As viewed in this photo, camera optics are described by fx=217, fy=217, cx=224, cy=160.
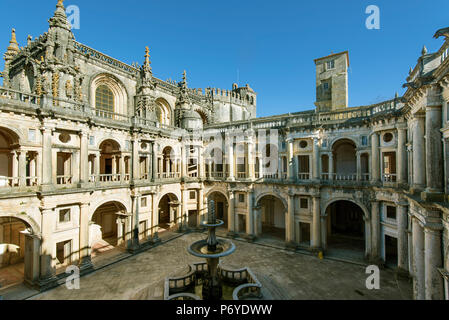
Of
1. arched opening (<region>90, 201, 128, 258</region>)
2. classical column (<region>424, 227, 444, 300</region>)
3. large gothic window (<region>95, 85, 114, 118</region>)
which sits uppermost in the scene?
large gothic window (<region>95, 85, 114, 118</region>)

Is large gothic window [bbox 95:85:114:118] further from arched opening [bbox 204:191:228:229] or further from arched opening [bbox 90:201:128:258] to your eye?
arched opening [bbox 204:191:228:229]

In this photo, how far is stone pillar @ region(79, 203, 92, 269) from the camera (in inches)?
715

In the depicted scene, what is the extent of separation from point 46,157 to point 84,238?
7.29 metres

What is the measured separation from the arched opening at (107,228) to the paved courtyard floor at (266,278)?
372 cm

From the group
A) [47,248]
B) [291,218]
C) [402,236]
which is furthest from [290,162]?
[47,248]

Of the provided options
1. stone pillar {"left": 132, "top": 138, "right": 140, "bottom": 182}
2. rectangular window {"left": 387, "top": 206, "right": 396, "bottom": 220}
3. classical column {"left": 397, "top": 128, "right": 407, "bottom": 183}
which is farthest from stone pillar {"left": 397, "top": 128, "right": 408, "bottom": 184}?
stone pillar {"left": 132, "top": 138, "right": 140, "bottom": 182}

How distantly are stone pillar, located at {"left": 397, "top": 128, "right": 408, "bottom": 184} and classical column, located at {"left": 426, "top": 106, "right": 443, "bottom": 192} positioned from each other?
7001 millimetres

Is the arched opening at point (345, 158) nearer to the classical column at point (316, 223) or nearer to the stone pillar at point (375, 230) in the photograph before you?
the stone pillar at point (375, 230)

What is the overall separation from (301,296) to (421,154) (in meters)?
11.6

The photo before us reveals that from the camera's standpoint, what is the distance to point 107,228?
2778cm

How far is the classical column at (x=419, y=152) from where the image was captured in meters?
12.4

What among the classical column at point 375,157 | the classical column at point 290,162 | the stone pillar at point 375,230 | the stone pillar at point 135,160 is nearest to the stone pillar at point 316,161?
the classical column at point 290,162

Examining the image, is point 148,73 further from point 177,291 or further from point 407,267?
point 407,267

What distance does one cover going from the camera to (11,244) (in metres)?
20.1
